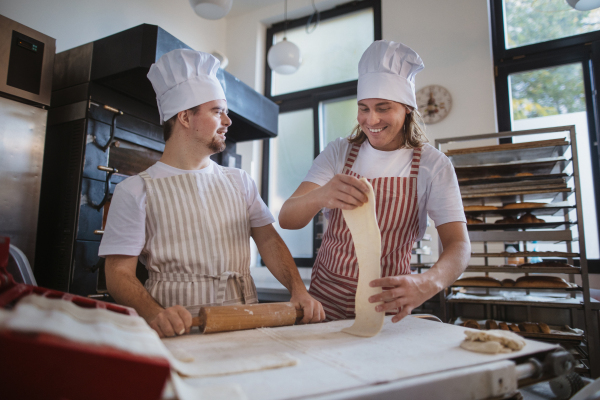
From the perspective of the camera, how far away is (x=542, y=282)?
242cm

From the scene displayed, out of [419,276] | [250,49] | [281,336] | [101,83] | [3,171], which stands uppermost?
[250,49]

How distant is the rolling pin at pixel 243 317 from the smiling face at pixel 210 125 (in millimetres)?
650

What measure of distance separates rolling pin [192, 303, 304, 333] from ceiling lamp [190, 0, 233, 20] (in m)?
2.49

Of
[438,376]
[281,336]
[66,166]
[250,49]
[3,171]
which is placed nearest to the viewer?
[438,376]

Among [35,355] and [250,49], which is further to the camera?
[250,49]

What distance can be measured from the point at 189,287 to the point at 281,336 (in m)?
0.43

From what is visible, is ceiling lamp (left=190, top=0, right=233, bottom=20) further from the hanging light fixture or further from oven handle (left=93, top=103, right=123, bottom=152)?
oven handle (left=93, top=103, right=123, bottom=152)

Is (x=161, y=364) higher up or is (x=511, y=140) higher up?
(x=511, y=140)

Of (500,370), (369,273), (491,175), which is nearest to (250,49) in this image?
(491,175)

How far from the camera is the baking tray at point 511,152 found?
2.35m

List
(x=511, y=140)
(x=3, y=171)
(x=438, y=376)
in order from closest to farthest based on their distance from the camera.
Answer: (x=438, y=376), (x=3, y=171), (x=511, y=140)

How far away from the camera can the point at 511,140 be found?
140 inches

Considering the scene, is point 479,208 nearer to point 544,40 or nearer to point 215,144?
point 215,144

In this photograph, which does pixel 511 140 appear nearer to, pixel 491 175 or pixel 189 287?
pixel 491 175
